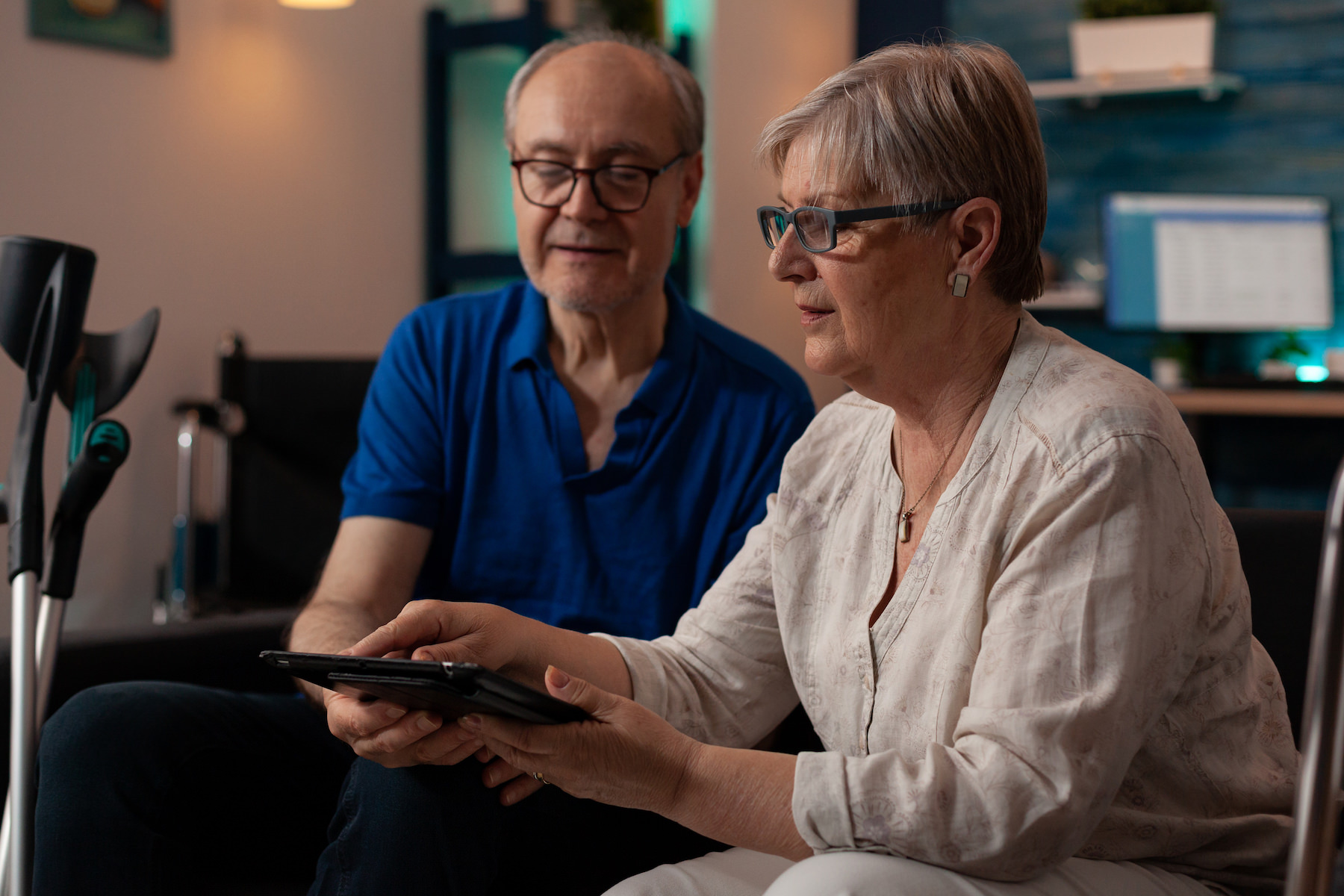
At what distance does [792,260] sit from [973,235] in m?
0.16

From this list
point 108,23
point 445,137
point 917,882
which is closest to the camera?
point 917,882

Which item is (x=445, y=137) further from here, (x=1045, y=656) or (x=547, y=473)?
(x=1045, y=656)

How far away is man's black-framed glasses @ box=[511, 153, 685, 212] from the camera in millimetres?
1583

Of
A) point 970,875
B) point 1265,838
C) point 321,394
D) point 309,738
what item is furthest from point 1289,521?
point 321,394

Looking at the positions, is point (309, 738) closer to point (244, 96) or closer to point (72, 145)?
point (72, 145)

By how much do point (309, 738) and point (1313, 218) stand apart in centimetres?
368

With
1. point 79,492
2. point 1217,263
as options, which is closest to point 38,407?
point 79,492

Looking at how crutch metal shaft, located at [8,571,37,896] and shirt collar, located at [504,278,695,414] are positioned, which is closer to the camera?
crutch metal shaft, located at [8,571,37,896]

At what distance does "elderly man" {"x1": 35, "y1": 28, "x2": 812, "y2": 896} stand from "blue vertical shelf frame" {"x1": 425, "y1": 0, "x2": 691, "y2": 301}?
1.96m

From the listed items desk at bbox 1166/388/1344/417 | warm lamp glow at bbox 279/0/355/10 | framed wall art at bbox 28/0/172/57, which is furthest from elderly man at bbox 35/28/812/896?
desk at bbox 1166/388/1344/417

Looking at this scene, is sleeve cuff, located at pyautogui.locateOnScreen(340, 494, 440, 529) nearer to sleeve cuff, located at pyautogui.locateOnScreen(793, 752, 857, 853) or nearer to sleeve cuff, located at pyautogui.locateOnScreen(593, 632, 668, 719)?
sleeve cuff, located at pyautogui.locateOnScreen(593, 632, 668, 719)

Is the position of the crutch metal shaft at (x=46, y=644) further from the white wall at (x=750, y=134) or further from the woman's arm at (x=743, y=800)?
the white wall at (x=750, y=134)

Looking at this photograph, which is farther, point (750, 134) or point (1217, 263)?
point (750, 134)

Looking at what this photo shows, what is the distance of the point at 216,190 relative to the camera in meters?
3.16
